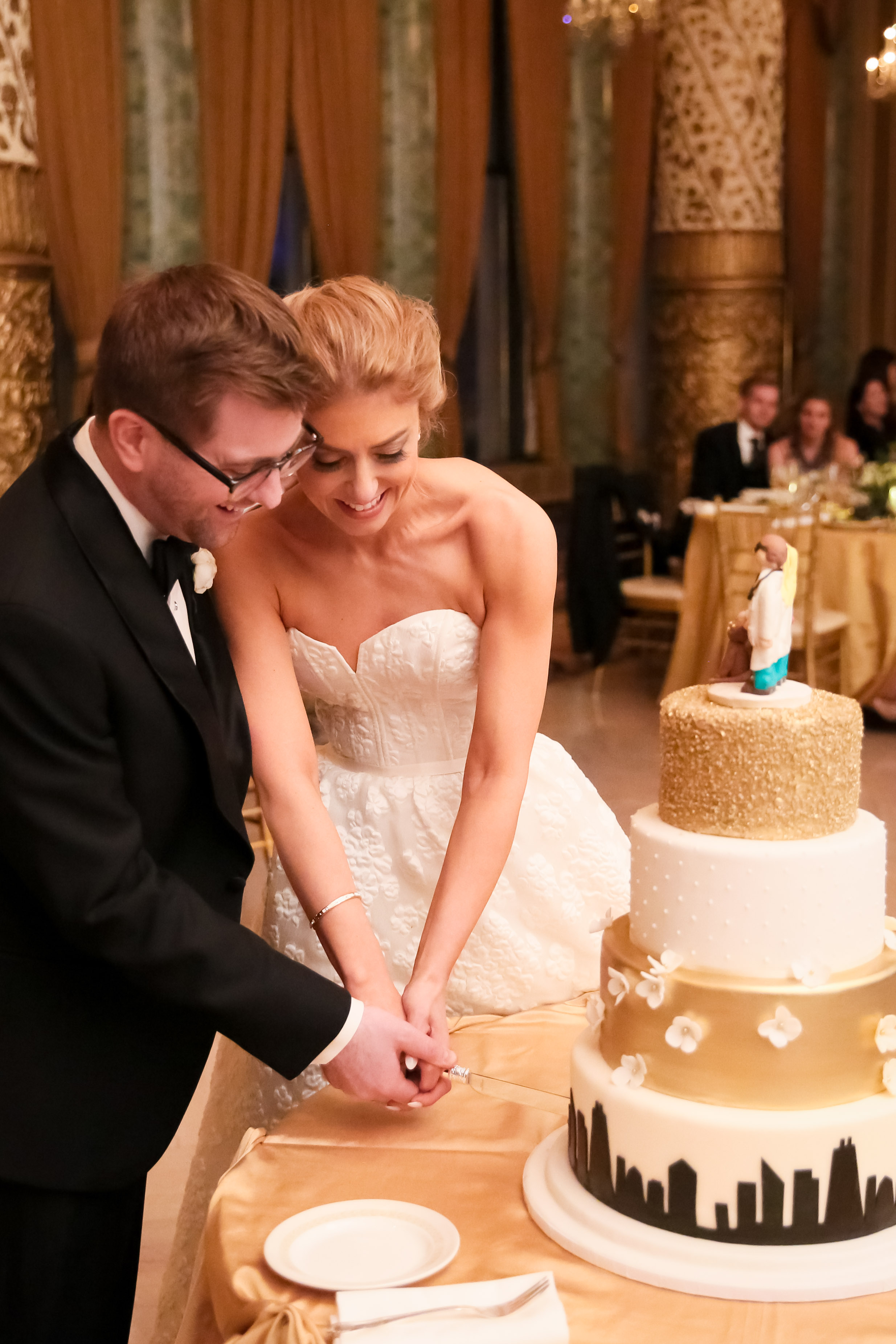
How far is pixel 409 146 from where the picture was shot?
9398 mm

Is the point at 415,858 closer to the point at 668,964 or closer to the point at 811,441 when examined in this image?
the point at 668,964

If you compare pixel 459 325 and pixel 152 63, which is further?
pixel 459 325

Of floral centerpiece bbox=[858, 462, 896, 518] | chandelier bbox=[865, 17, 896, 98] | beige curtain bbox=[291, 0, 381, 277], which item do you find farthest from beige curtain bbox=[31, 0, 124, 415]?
chandelier bbox=[865, 17, 896, 98]

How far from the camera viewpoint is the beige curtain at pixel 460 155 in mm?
9469

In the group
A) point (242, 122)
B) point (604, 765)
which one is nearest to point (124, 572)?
point (604, 765)

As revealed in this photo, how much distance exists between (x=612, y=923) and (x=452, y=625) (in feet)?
2.36

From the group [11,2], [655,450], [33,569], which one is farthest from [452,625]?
[655,450]

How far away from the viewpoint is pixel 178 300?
1461 mm

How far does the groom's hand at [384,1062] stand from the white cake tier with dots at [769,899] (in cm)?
43

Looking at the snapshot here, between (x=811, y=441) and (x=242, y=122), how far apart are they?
3783mm

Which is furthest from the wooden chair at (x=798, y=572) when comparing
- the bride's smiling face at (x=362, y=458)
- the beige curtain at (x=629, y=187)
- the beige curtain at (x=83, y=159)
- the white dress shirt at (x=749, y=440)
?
the bride's smiling face at (x=362, y=458)

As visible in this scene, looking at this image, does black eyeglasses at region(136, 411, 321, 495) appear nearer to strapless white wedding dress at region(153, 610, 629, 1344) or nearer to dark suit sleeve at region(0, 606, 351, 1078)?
dark suit sleeve at region(0, 606, 351, 1078)

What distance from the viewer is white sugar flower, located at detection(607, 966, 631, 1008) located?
1490 millimetres

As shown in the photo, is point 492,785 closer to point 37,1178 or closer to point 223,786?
point 223,786
